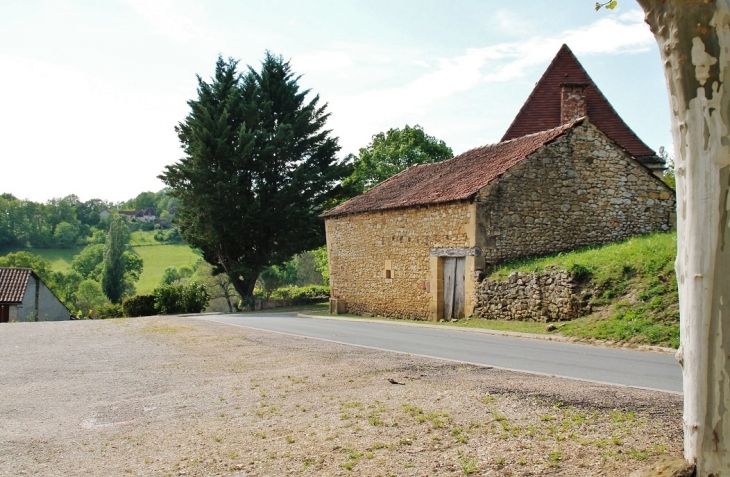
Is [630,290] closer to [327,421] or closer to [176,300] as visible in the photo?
[327,421]

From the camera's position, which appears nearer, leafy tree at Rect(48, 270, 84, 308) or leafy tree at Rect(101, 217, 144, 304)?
leafy tree at Rect(48, 270, 84, 308)

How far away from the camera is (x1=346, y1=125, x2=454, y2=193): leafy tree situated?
4353cm

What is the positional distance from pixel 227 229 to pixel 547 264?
2093 cm

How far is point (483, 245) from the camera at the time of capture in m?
19.4

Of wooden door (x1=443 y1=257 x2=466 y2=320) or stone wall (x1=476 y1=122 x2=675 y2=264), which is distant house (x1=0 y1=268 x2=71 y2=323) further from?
stone wall (x1=476 y1=122 x2=675 y2=264)

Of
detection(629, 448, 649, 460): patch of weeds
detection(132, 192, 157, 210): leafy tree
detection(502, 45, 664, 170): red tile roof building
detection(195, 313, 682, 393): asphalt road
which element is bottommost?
detection(195, 313, 682, 393): asphalt road

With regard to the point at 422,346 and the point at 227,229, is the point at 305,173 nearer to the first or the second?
the point at 227,229

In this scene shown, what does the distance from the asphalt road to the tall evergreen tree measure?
2576 inches

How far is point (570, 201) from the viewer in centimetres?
2034

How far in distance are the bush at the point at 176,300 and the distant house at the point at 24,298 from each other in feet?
41.6

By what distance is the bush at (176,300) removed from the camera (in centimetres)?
3347

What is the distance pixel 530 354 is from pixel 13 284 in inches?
1662

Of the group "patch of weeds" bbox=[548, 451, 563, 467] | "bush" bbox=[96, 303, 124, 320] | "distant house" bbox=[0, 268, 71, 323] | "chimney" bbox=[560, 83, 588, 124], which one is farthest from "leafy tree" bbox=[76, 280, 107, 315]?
"patch of weeds" bbox=[548, 451, 563, 467]

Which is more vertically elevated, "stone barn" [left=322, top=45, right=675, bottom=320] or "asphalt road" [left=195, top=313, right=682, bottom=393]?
"stone barn" [left=322, top=45, right=675, bottom=320]
